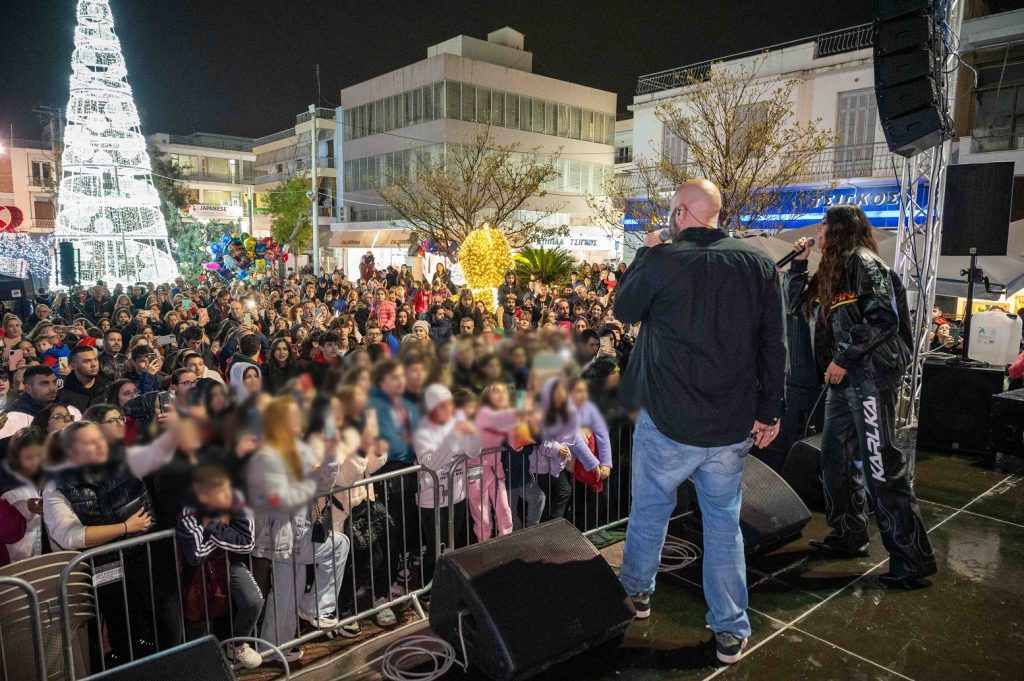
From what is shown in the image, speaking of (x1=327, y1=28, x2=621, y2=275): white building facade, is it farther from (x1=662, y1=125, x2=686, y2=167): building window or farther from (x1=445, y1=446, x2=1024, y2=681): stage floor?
(x1=445, y1=446, x2=1024, y2=681): stage floor

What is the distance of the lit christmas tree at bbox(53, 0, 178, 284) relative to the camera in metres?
23.2

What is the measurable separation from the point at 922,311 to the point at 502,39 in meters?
41.7

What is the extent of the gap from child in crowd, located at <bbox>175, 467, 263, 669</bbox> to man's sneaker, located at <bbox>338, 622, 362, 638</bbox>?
0.49 metres

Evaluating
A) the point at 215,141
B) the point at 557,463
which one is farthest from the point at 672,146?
the point at 215,141

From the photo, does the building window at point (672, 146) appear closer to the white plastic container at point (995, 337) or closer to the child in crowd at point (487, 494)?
the white plastic container at point (995, 337)

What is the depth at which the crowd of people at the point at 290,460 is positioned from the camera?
1.43m

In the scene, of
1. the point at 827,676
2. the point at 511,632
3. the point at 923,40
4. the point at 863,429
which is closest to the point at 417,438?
the point at 511,632

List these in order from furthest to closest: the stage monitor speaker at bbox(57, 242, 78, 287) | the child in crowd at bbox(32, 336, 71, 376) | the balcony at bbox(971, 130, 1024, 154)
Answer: the stage monitor speaker at bbox(57, 242, 78, 287)
the balcony at bbox(971, 130, 1024, 154)
the child in crowd at bbox(32, 336, 71, 376)

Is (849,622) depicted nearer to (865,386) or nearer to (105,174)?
(865,386)

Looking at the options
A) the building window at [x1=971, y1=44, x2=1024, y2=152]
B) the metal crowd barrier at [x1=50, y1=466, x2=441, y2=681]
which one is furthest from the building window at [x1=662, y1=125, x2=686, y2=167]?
the metal crowd barrier at [x1=50, y1=466, x2=441, y2=681]

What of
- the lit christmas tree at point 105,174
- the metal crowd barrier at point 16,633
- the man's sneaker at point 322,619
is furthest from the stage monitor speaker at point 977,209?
the lit christmas tree at point 105,174

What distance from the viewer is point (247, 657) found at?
366 cm

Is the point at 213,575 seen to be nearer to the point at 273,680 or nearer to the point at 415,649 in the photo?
the point at 273,680

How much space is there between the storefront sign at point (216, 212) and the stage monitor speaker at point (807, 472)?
77.8 meters
